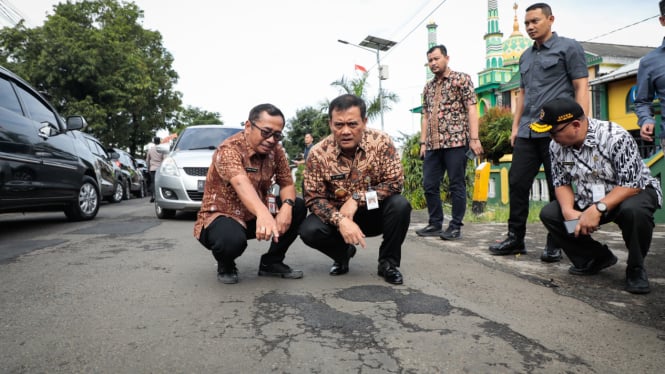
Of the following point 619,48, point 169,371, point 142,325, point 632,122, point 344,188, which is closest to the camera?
point 169,371

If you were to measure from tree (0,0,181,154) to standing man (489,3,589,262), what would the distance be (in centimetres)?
2453

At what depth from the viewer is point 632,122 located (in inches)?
785

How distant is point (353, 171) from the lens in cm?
341

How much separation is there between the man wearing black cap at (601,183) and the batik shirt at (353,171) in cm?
97

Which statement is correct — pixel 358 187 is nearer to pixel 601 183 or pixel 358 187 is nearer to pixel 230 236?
pixel 230 236

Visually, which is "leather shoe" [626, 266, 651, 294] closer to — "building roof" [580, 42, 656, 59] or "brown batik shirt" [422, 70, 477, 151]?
"brown batik shirt" [422, 70, 477, 151]

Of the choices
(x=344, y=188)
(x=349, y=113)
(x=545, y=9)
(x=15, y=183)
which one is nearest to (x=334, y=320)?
(x=344, y=188)

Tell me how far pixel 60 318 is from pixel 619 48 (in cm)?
3138

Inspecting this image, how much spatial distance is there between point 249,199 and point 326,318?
0.99 metres

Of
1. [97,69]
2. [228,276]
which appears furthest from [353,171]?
[97,69]

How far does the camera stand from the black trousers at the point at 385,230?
335cm

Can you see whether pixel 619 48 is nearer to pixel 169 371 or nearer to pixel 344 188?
pixel 344 188

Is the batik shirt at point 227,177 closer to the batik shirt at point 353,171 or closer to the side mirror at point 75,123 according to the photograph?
the batik shirt at point 353,171

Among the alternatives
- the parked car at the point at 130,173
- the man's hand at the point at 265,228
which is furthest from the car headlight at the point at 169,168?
the parked car at the point at 130,173
